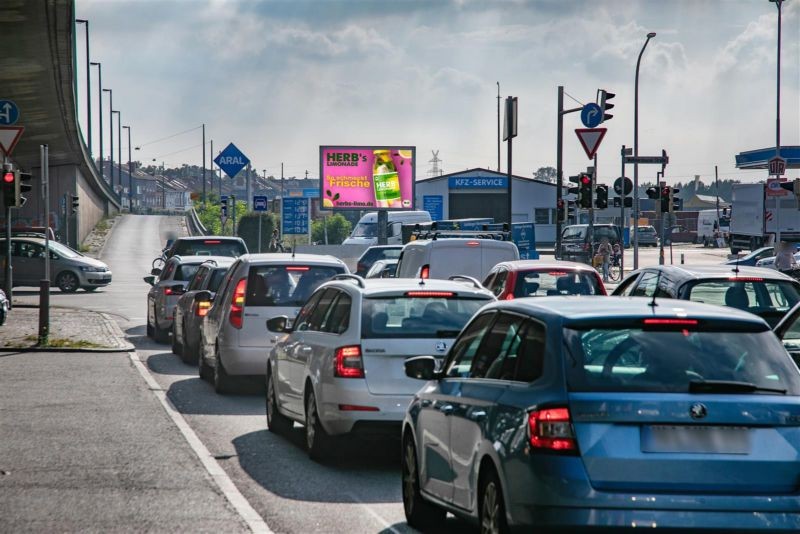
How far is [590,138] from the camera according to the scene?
3086 cm

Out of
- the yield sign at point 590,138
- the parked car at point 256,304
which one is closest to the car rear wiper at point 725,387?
the parked car at point 256,304

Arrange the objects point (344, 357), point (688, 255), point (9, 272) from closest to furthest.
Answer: point (344, 357)
point (9, 272)
point (688, 255)

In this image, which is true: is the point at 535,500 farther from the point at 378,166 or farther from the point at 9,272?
the point at 378,166

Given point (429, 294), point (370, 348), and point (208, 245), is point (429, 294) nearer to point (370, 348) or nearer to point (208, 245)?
point (370, 348)

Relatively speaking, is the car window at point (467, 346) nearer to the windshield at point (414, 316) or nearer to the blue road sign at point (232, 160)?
the windshield at point (414, 316)

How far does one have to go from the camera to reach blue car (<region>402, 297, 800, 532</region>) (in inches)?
241

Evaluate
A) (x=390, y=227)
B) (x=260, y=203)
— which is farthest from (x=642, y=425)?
(x=390, y=227)

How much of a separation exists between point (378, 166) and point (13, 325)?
149 feet

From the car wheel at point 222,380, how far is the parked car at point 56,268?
29.5 m

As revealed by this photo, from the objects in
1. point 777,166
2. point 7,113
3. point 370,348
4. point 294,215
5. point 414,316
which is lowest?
point 370,348

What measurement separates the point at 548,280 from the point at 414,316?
6.94 meters

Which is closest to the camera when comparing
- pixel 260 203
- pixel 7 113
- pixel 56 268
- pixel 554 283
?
pixel 554 283

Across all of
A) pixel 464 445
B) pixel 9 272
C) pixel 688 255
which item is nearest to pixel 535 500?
pixel 464 445

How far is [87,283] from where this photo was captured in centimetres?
4509
